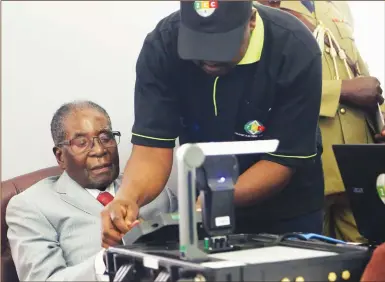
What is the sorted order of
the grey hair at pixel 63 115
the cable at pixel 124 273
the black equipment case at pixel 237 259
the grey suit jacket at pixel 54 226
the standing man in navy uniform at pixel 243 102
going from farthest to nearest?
the grey hair at pixel 63 115 → the grey suit jacket at pixel 54 226 → the standing man in navy uniform at pixel 243 102 → the cable at pixel 124 273 → the black equipment case at pixel 237 259

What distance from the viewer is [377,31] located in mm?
2365

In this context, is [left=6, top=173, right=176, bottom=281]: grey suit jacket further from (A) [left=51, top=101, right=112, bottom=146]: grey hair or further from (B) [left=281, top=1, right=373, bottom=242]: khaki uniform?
(B) [left=281, top=1, right=373, bottom=242]: khaki uniform

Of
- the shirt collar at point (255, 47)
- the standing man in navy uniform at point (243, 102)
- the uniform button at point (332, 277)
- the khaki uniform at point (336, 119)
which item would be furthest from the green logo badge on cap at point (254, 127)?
the uniform button at point (332, 277)

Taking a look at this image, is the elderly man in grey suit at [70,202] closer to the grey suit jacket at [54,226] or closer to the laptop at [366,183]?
the grey suit jacket at [54,226]

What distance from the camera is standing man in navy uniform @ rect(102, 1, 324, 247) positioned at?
136cm

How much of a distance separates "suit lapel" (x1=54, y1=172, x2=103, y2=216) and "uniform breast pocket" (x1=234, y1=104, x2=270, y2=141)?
0.53 meters

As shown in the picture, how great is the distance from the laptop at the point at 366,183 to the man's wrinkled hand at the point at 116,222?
38 cm

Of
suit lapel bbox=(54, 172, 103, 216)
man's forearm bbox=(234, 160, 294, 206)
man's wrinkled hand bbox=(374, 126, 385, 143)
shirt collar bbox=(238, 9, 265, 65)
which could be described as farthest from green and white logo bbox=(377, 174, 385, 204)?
suit lapel bbox=(54, 172, 103, 216)

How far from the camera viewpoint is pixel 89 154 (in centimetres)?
184

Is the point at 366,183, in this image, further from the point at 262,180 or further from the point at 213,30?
the point at 213,30

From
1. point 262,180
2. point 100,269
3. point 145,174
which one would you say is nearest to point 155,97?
point 145,174

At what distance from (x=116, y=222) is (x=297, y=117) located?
0.46 metres

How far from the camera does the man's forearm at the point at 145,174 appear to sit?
52.6 inches

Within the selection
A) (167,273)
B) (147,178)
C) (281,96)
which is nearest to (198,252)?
(167,273)
